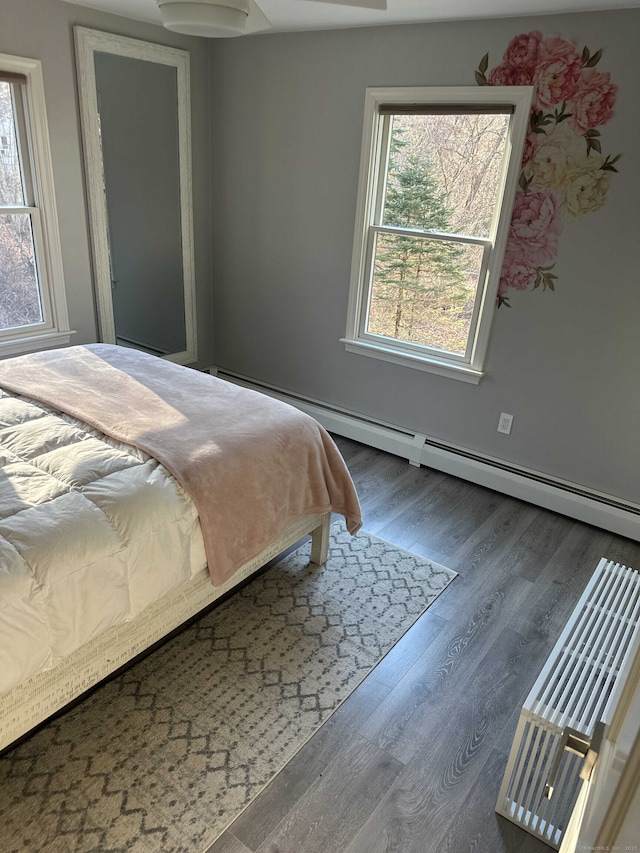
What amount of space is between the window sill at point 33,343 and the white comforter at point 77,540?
4.49ft

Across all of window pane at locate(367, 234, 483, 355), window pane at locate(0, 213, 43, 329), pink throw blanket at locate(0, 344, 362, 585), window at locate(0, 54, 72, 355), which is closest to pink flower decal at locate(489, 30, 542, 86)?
window pane at locate(367, 234, 483, 355)

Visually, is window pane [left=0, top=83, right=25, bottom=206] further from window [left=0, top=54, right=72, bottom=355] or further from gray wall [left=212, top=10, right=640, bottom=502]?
gray wall [left=212, top=10, right=640, bottom=502]

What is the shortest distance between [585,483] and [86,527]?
2493mm

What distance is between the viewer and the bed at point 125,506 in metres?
1.51

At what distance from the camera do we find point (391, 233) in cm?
335

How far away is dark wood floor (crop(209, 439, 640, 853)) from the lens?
1.60 m

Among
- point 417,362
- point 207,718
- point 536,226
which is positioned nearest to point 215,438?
point 207,718

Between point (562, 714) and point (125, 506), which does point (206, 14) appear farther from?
point (562, 714)

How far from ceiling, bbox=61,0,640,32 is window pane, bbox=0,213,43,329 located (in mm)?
1162

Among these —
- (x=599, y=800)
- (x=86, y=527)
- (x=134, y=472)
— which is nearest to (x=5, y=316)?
(x=134, y=472)

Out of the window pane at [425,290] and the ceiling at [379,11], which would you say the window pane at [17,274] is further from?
the window pane at [425,290]

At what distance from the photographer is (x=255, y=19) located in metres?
1.76

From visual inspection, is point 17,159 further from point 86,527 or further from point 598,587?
point 598,587

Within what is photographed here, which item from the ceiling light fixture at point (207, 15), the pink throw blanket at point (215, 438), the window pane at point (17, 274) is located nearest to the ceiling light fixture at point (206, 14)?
the ceiling light fixture at point (207, 15)
